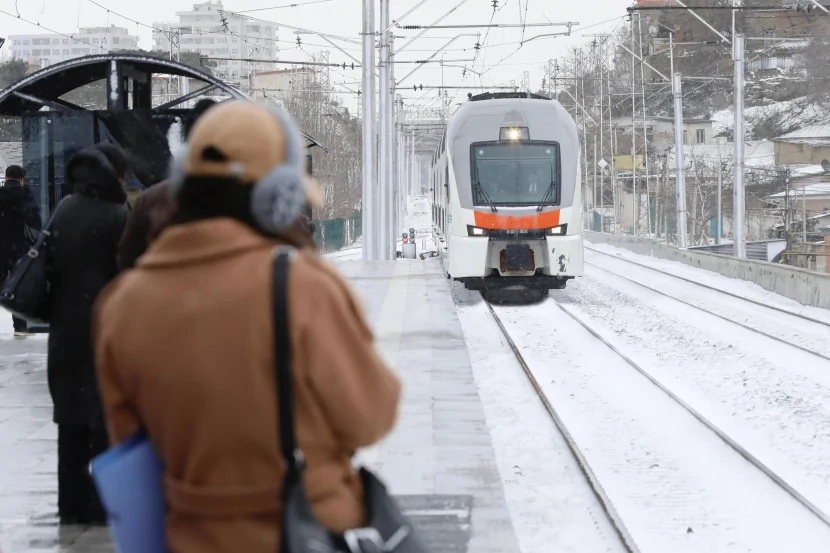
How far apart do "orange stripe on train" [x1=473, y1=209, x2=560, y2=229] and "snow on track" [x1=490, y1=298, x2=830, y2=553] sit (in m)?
5.99

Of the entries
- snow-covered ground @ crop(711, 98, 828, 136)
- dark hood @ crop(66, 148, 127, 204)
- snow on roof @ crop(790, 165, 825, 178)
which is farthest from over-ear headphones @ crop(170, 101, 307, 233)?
snow-covered ground @ crop(711, 98, 828, 136)

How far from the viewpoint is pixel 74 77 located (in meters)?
10.9

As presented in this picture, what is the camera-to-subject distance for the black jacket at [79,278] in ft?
16.4

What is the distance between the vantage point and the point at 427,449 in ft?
24.6

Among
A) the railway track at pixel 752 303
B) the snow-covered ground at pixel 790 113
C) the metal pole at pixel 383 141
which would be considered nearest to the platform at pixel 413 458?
the railway track at pixel 752 303

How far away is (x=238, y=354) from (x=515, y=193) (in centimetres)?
1739

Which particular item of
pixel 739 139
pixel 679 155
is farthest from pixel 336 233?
pixel 739 139

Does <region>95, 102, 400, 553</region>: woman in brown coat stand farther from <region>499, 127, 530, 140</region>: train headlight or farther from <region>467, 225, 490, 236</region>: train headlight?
<region>499, 127, 530, 140</region>: train headlight

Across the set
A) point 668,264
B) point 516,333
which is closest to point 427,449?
point 516,333

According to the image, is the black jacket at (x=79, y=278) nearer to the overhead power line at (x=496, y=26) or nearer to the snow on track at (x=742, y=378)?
the snow on track at (x=742, y=378)

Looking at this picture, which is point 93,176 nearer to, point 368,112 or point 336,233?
point 368,112

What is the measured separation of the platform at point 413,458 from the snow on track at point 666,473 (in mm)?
977

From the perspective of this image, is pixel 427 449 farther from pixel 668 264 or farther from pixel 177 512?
pixel 668 264

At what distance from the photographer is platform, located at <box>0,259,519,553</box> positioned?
5.49m
